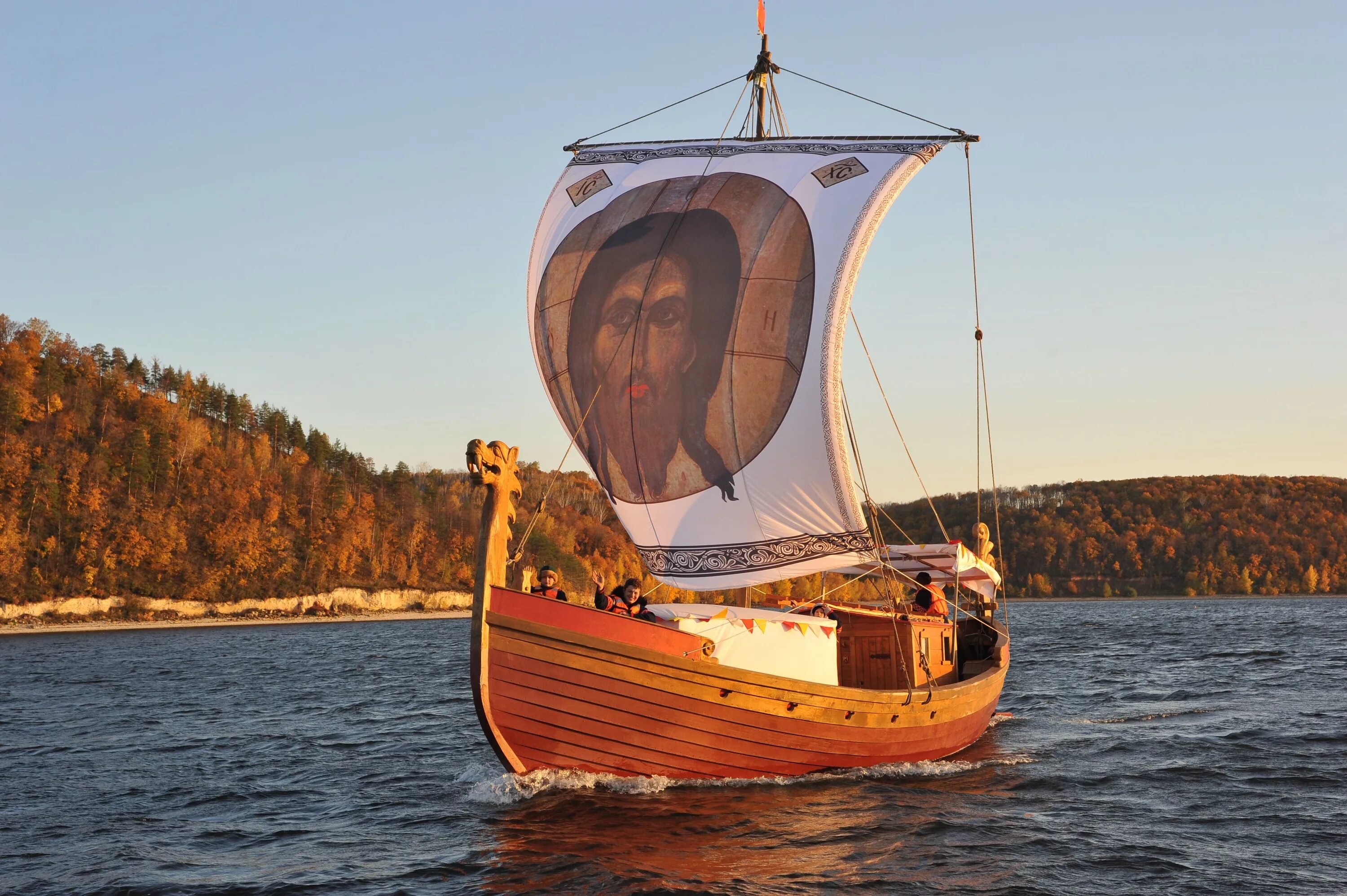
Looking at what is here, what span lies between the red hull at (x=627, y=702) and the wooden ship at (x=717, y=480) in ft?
0.09

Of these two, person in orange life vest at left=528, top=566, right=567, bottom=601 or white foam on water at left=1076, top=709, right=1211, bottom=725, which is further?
white foam on water at left=1076, top=709, right=1211, bottom=725

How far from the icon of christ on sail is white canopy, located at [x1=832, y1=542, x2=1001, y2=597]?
314 cm

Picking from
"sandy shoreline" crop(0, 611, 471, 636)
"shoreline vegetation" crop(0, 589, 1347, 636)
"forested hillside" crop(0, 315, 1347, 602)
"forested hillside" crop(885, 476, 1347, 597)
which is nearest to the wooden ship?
"forested hillside" crop(0, 315, 1347, 602)

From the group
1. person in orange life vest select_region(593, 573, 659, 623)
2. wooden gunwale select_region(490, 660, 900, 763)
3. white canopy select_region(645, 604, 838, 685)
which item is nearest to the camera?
wooden gunwale select_region(490, 660, 900, 763)

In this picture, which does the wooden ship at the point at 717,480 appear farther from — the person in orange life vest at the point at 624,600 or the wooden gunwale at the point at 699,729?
the person in orange life vest at the point at 624,600

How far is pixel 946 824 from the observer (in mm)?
13320

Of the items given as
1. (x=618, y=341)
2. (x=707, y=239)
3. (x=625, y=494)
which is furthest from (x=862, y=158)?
(x=625, y=494)

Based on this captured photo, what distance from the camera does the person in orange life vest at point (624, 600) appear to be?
544 inches

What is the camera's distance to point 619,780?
44.6 feet

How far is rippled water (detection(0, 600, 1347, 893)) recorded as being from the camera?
11.0m

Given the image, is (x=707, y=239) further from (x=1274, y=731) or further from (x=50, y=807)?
(x=1274, y=731)

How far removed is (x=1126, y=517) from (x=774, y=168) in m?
168

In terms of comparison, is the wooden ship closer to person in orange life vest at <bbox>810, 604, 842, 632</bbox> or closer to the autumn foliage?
person in orange life vest at <bbox>810, 604, 842, 632</bbox>

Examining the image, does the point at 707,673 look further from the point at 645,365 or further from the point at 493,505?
the point at 645,365
